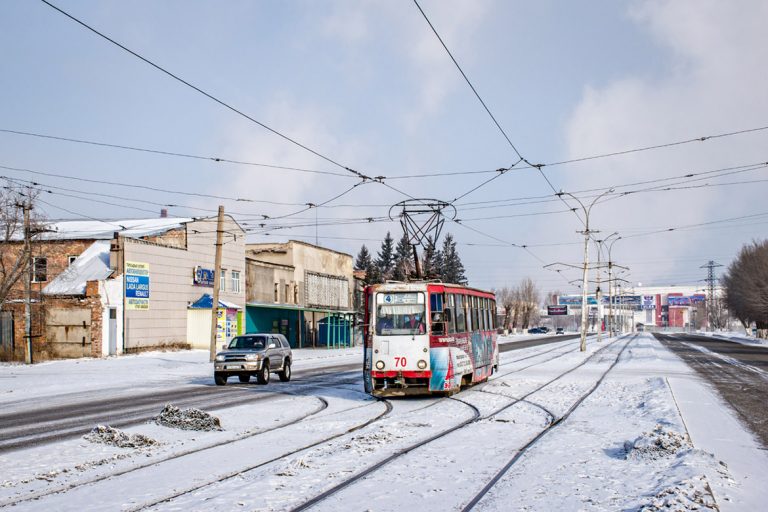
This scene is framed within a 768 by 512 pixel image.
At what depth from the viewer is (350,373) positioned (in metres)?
31.6

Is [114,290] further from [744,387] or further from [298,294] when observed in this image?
[744,387]

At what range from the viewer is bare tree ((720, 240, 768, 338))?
3418 inches

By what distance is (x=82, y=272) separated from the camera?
4459 centimetres

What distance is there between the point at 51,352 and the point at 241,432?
106ft

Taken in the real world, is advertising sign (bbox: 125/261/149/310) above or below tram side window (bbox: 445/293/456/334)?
above

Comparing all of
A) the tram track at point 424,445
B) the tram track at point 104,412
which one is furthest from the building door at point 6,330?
the tram track at point 424,445

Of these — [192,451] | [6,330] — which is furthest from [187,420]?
[6,330]

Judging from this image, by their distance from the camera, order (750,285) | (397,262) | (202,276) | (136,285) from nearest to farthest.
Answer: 1. (136,285)
2. (202,276)
3. (750,285)
4. (397,262)

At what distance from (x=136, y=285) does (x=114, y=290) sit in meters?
1.66

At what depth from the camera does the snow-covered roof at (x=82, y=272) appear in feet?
142

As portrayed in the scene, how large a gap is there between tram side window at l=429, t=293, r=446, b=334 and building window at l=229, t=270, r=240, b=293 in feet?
124

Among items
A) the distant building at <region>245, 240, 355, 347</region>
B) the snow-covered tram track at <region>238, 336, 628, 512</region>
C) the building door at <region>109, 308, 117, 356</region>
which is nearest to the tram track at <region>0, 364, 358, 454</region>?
the snow-covered tram track at <region>238, 336, 628, 512</region>

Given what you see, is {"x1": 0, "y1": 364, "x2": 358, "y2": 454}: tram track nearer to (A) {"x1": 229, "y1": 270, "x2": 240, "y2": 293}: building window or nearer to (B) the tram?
(B) the tram

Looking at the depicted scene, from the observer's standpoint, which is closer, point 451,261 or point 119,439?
point 119,439
